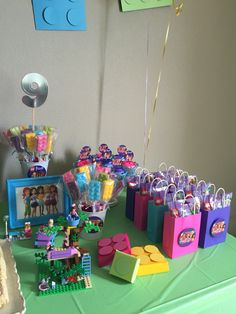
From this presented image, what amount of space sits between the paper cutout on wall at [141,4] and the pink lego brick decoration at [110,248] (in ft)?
3.05

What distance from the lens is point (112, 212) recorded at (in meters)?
1.26

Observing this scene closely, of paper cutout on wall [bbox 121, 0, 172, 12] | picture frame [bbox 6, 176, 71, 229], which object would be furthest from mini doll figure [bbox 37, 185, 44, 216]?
paper cutout on wall [bbox 121, 0, 172, 12]

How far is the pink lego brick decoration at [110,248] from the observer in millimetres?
909

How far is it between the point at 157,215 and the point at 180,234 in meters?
0.10

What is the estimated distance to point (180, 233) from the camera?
0.95m

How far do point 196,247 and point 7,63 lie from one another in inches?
36.5

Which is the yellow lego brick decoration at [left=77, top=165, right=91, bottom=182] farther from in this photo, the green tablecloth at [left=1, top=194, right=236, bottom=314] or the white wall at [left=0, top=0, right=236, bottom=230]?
the white wall at [left=0, top=0, right=236, bottom=230]

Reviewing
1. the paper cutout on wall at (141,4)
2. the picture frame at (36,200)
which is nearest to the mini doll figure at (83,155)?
the picture frame at (36,200)

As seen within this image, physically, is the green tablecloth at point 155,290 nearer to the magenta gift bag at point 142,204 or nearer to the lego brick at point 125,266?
the lego brick at point 125,266

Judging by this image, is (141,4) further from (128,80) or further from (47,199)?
(47,199)

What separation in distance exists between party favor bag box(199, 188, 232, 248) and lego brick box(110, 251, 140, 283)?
0.87ft

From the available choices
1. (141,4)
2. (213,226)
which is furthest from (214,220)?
(141,4)

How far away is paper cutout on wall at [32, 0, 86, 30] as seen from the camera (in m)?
1.23

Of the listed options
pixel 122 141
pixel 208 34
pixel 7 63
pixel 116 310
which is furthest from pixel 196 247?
pixel 208 34
